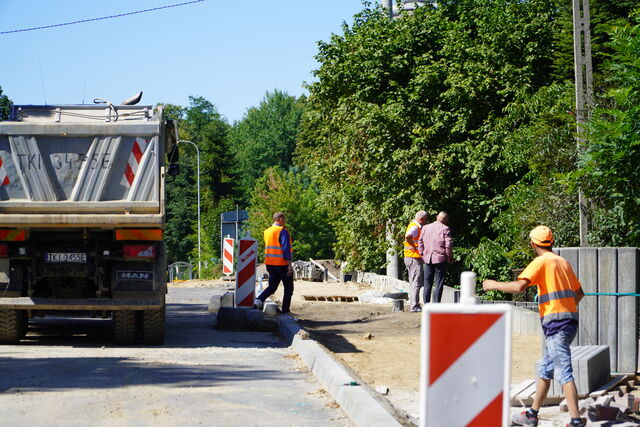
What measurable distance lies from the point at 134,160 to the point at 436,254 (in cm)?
647

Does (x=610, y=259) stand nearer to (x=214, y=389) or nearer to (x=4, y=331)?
(x=214, y=389)

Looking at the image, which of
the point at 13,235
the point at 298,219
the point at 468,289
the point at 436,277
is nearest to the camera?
the point at 468,289

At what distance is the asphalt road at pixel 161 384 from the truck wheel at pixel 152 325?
23 centimetres

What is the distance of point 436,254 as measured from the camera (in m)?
16.1

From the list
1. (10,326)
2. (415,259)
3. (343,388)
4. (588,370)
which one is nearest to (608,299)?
(588,370)

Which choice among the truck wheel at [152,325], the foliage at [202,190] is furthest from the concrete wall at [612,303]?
the foliage at [202,190]

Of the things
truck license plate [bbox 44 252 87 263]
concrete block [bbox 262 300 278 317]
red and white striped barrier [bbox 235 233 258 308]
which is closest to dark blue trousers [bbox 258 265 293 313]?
concrete block [bbox 262 300 278 317]

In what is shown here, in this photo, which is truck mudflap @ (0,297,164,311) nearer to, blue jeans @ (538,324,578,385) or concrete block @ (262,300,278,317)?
concrete block @ (262,300,278,317)

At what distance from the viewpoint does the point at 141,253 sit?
11.3 metres

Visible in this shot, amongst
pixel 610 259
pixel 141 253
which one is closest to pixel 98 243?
pixel 141 253

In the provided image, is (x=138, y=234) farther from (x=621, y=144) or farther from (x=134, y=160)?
(x=621, y=144)

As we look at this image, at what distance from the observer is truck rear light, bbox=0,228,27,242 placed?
1118cm

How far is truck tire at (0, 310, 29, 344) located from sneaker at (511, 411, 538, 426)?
7.13 m

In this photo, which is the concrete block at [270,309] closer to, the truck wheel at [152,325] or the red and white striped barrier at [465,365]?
the truck wheel at [152,325]
